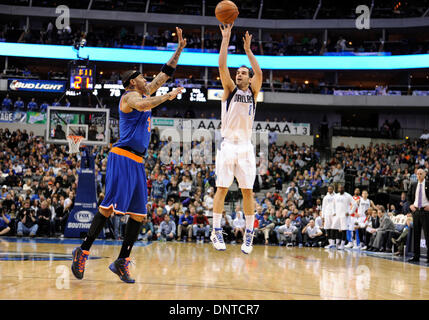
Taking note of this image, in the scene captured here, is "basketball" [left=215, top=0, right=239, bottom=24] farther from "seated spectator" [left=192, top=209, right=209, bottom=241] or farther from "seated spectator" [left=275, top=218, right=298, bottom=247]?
"seated spectator" [left=275, top=218, right=298, bottom=247]

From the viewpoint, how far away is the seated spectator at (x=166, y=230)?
15352 millimetres

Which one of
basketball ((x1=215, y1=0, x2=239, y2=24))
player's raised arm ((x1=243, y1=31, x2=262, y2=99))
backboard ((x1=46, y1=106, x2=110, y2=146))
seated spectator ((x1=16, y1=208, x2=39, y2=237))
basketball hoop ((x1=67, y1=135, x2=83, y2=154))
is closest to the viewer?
basketball ((x1=215, y1=0, x2=239, y2=24))

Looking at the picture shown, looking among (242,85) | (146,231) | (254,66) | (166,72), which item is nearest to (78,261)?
(166,72)

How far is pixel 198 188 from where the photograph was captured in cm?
1775

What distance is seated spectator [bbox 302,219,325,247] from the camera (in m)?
15.9

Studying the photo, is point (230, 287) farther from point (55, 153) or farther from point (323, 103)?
point (323, 103)

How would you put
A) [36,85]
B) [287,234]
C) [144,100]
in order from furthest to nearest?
1. [36,85]
2. [287,234]
3. [144,100]

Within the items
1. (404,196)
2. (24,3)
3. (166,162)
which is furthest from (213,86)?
(404,196)

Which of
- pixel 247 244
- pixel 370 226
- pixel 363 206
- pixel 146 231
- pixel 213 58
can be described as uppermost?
pixel 213 58

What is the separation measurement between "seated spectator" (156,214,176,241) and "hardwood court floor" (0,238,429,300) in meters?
5.15

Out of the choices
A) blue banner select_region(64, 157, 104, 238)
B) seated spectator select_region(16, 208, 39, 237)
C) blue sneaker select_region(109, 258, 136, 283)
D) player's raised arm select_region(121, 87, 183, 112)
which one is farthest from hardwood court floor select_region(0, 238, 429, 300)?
seated spectator select_region(16, 208, 39, 237)

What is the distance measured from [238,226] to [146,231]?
9.65 ft

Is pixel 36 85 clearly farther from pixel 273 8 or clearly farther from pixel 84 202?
pixel 273 8

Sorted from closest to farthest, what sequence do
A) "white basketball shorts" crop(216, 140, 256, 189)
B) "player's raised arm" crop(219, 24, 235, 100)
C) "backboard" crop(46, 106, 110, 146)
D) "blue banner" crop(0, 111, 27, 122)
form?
"player's raised arm" crop(219, 24, 235, 100) < "white basketball shorts" crop(216, 140, 256, 189) < "backboard" crop(46, 106, 110, 146) < "blue banner" crop(0, 111, 27, 122)
